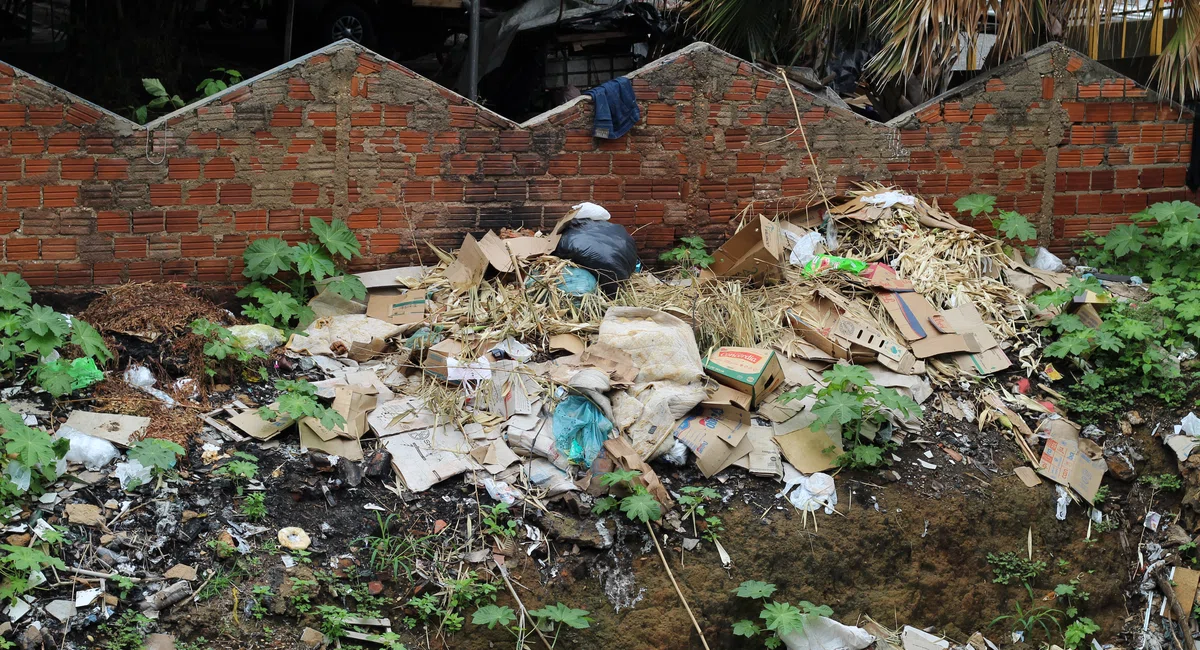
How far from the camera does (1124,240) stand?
23.4 feet

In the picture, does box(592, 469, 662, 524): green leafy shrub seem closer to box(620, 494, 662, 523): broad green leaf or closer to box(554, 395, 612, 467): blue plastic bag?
box(620, 494, 662, 523): broad green leaf

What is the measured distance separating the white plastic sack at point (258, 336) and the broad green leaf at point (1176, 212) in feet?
18.0

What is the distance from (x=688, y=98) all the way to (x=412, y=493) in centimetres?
311

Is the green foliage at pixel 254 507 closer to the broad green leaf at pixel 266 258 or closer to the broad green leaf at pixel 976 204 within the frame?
the broad green leaf at pixel 266 258

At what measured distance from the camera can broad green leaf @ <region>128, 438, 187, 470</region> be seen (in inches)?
186

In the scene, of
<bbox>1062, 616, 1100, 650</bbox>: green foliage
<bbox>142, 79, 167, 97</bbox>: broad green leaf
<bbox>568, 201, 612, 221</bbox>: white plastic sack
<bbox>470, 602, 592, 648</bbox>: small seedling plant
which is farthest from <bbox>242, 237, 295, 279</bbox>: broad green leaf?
<bbox>1062, 616, 1100, 650</bbox>: green foliage

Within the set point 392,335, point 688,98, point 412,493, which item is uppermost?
point 688,98

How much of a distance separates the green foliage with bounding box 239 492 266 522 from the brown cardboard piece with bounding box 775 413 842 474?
2507 mm

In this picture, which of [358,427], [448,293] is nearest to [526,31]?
[448,293]

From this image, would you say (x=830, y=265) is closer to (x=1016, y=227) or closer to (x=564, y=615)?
(x=1016, y=227)

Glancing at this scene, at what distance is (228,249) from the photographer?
6.23 m

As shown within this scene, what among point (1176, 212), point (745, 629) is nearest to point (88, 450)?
point (745, 629)

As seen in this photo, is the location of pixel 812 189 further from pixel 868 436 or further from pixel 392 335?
pixel 392 335

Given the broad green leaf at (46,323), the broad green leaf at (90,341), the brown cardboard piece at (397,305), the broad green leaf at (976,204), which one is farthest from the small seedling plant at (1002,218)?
the broad green leaf at (46,323)
